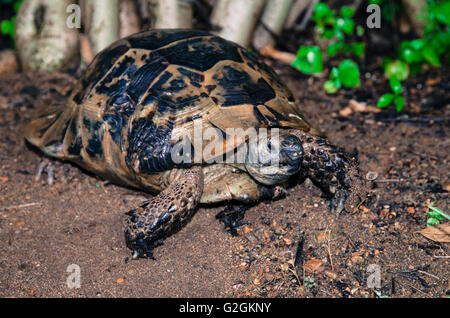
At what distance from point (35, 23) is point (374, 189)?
14.5ft

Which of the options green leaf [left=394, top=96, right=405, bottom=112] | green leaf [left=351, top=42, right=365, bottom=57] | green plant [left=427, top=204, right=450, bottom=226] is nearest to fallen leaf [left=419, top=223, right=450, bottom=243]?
green plant [left=427, top=204, right=450, bottom=226]

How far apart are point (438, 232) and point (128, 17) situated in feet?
13.4

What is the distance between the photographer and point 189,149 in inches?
120

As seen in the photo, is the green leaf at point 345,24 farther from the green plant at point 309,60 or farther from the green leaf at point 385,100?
the green leaf at point 385,100

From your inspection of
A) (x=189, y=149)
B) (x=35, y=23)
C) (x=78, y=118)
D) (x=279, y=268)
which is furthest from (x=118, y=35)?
(x=279, y=268)

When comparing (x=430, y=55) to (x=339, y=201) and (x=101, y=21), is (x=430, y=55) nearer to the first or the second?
(x=339, y=201)

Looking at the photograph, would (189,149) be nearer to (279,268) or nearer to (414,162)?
(279,268)

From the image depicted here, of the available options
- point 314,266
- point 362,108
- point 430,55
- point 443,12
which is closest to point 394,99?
point 362,108

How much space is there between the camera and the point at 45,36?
5.21m

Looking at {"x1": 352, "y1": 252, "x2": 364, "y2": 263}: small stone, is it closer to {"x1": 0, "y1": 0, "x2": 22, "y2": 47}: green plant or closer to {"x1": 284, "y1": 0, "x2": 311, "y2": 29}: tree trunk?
{"x1": 284, "y1": 0, "x2": 311, "y2": 29}: tree trunk

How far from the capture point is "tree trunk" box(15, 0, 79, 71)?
5.14 m

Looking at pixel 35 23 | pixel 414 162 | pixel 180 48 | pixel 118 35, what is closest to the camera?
pixel 180 48

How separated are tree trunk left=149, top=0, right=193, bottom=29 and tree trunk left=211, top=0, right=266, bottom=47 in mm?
392

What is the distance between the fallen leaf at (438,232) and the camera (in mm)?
3006
